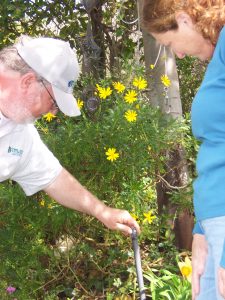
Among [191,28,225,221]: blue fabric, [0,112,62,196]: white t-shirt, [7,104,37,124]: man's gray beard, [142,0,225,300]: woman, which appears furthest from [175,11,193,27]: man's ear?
[0,112,62,196]: white t-shirt

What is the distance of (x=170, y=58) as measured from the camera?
340cm

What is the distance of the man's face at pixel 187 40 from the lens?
1786 mm

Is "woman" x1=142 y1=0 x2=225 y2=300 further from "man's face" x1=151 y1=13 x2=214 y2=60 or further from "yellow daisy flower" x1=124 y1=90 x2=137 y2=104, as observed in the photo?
"yellow daisy flower" x1=124 y1=90 x2=137 y2=104

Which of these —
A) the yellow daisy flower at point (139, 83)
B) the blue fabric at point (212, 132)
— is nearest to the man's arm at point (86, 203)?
the blue fabric at point (212, 132)

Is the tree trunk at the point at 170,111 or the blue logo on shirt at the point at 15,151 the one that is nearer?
the blue logo on shirt at the point at 15,151

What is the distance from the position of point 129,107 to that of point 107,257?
90 centimetres

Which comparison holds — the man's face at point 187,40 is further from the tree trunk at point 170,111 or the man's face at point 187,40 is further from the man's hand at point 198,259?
the tree trunk at point 170,111

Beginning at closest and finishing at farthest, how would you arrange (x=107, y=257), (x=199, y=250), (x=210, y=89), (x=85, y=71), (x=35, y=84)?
(x=210, y=89)
(x=199, y=250)
(x=35, y=84)
(x=107, y=257)
(x=85, y=71)

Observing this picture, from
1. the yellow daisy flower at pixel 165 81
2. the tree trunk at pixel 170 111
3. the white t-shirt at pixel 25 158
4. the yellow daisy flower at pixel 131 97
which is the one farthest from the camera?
the tree trunk at pixel 170 111

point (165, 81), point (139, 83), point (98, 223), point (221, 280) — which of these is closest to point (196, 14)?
point (221, 280)

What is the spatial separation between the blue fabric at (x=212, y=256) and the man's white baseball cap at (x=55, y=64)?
819mm

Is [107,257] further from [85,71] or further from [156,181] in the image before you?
[85,71]

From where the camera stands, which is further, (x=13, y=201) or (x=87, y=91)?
(x=87, y=91)

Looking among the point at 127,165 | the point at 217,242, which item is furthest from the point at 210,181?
the point at 127,165
